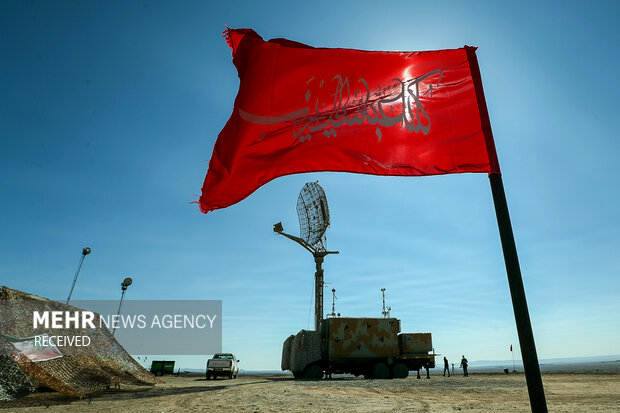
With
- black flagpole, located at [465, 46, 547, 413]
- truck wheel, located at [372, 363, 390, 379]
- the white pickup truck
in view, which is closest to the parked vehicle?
the white pickup truck

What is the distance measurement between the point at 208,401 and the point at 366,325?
64.3ft

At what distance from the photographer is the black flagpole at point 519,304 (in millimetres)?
3496

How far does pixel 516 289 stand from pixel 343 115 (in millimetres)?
3519

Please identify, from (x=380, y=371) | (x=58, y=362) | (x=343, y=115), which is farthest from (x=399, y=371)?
(x=343, y=115)

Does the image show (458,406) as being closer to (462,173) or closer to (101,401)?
(462,173)

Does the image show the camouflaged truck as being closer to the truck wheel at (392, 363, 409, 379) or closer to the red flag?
the truck wheel at (392, 363, 409, 379)

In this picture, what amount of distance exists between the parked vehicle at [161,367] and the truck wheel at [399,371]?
80.2 feet

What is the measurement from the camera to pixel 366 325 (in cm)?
3058

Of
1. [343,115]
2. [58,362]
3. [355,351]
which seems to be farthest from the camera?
[355,351]

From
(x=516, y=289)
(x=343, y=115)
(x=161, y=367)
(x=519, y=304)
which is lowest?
(x=161, y=367)

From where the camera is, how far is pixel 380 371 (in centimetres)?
2989

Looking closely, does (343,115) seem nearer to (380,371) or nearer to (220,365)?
(380,371)

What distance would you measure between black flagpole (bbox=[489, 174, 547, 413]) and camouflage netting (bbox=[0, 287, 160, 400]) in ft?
38.3

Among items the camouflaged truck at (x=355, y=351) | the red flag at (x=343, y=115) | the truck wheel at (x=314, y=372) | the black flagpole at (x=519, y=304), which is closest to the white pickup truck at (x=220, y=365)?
the camouflaged truck at (x=355, y=351)
